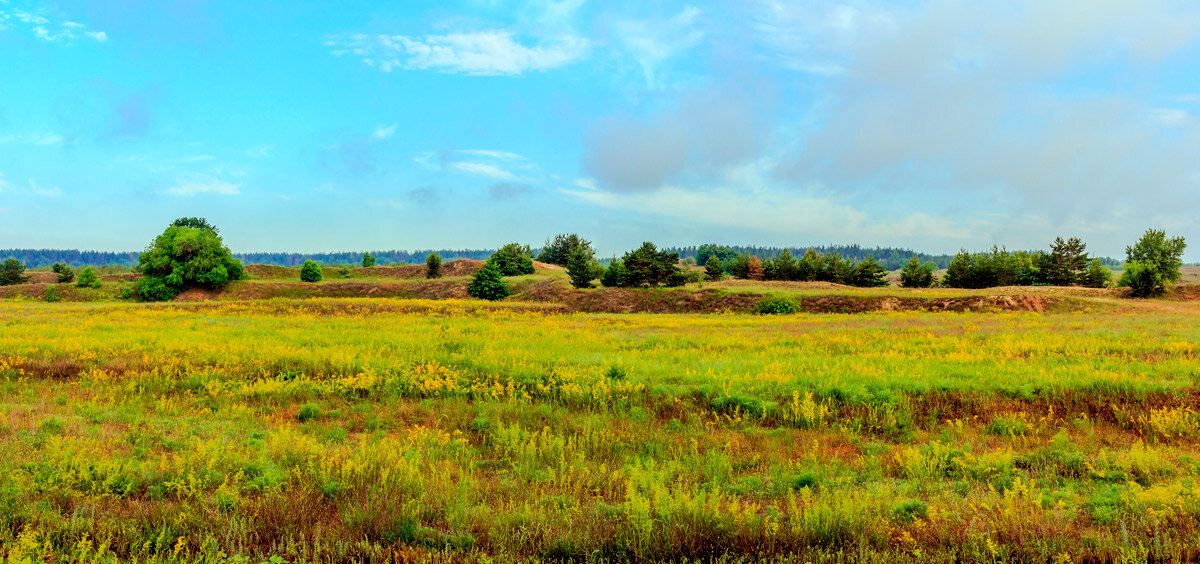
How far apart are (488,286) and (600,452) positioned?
150ft

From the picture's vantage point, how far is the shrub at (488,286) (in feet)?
172

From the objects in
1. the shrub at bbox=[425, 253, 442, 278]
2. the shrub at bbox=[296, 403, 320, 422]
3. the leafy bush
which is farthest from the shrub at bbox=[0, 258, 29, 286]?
the shrub at bbox=[296, 403, 320, 422]

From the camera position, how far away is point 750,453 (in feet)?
25.8

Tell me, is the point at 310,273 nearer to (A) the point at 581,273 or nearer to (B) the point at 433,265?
(B) the point at 433,265

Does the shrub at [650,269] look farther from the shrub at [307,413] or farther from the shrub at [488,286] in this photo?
the shrub at [307,413]

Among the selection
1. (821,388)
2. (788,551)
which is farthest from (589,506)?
(821,388)

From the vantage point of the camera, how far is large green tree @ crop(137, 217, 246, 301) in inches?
2322

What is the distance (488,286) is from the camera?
52.6 m

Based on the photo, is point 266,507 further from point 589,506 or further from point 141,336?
point 141,336

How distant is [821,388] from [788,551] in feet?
21.3

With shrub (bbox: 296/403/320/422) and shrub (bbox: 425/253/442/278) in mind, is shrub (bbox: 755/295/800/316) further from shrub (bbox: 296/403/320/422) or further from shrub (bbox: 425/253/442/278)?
shrub (bbox: 425/253/442/278)

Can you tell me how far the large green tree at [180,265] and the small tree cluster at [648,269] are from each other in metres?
44.3

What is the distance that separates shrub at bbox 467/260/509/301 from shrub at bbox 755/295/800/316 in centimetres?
2589

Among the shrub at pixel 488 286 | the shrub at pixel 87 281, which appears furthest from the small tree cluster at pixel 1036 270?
the shrub at pixel 87 281
